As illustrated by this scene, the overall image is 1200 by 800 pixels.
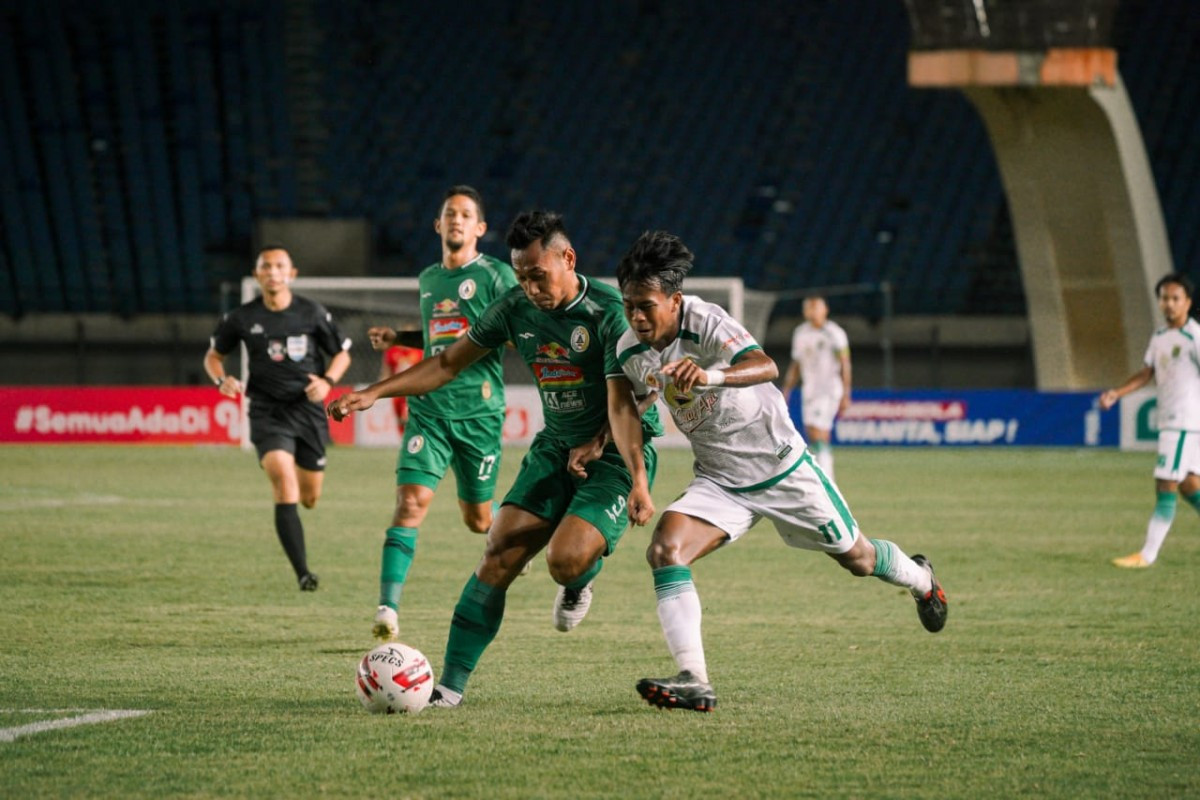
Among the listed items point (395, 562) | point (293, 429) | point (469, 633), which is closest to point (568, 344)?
point (469, 633)

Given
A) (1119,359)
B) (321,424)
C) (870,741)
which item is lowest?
(1119,359)

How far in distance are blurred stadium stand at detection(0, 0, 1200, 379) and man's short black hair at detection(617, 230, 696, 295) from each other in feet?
86.7

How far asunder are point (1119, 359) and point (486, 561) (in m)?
21.5

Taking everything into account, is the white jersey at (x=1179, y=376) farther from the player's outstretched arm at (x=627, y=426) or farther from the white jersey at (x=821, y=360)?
the white jersey at (x=821, y=360)

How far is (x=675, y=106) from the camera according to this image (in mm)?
36906

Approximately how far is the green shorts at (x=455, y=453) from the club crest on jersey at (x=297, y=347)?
1613 millimetres

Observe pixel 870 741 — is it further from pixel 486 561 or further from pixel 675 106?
pixel 675 106

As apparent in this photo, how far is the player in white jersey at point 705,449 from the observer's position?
209 inches

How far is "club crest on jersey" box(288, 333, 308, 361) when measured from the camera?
372 inches

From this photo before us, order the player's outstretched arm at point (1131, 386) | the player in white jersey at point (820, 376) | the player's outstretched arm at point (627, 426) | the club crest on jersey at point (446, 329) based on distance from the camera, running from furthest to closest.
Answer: the player in white jersey at point (820, 376) < the player's outstretched arm at point (1131, 386) < the club crest on jersey at point (446, 329) < the player's outstretched arm at point (627, 426)

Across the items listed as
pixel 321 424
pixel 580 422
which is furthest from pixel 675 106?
pixel 580 422

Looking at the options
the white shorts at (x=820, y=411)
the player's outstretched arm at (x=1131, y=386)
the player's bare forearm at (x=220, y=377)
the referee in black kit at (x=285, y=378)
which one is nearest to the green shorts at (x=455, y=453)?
the referee in black kit at (x=285, y=378)

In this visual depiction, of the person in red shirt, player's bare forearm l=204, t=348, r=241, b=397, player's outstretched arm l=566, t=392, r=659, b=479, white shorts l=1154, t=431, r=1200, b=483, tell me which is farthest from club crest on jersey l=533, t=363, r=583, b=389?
the person in red shirt

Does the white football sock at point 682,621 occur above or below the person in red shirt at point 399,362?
above
